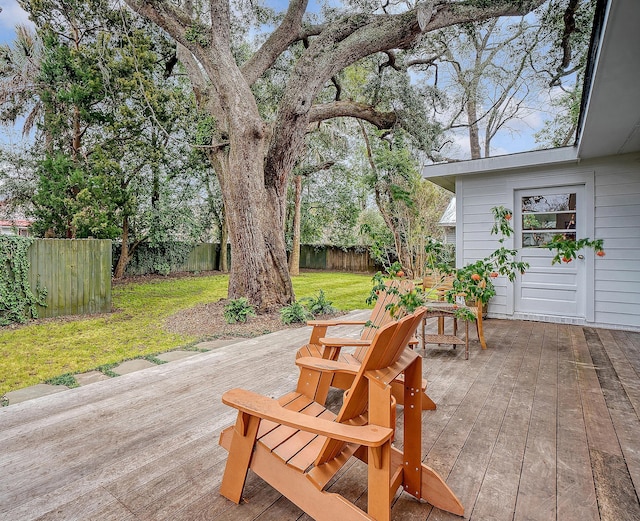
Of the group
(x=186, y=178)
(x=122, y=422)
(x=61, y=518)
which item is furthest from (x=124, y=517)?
(x=186, y=178)

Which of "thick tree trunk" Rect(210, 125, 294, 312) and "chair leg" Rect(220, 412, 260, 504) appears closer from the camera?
"chair leg" Rect(220, 412, 260, 504)

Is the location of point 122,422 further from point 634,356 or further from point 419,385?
point 634,356

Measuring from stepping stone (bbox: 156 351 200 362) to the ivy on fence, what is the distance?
11.2 ft

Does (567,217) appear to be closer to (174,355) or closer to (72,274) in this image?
(174,355)

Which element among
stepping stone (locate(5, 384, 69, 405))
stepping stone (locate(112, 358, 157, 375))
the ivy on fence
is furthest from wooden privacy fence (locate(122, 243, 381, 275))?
stepping stone (locate(5, 384, 69, 405))

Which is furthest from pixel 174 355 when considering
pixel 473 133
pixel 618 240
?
pixel 473 133

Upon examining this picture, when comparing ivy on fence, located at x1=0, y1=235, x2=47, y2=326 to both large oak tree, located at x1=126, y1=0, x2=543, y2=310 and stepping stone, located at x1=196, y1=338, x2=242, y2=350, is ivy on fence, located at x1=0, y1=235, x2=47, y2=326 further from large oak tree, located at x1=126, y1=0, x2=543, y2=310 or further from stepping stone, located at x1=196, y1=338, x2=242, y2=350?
stepping stone, located at x1=196, y1=338, x2=242, y2=350

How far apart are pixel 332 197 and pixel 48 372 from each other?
13.3m

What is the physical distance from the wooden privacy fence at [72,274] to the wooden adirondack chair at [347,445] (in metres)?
5.80

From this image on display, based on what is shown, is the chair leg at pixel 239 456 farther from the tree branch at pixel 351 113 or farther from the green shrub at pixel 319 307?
the tree branch at pixel 351 113

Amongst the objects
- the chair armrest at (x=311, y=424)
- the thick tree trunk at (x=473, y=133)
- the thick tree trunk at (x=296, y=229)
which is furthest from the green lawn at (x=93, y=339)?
the thick tree trunk at (x=473, y=133)

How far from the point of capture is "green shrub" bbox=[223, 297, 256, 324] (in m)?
5.41

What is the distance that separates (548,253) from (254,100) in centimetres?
520

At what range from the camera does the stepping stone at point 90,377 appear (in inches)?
120
